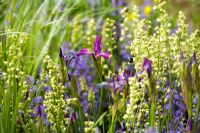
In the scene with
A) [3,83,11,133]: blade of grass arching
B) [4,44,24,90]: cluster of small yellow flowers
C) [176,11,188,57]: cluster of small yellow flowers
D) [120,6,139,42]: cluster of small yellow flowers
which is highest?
[120,6,139,42]: cluster of small yellow flowers

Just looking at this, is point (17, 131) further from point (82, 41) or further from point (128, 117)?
point (82, 41)

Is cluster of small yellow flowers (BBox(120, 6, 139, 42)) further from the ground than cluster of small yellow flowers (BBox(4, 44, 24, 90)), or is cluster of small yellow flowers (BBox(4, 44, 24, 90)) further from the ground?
cluster of small yellow flowers (BBox(120, 6, 139, 42))

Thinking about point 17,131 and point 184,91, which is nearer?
point 184,91

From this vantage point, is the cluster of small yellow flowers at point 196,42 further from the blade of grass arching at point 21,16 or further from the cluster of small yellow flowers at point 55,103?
the blade of grass arching at point 21,16

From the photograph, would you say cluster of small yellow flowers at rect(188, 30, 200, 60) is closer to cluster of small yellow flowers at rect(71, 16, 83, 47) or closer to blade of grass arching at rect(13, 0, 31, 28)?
blade of grass arching at rect(13, 0, 31, 28)

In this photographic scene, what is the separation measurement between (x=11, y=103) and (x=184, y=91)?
A: 0.74 metres

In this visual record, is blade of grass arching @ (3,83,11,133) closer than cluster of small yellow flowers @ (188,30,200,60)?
Yes

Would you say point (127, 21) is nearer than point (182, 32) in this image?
No

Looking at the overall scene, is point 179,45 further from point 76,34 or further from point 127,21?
point 76,34

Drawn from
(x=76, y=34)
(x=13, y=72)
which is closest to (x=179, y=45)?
(x=13, y=72)

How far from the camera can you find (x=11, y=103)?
2033mm

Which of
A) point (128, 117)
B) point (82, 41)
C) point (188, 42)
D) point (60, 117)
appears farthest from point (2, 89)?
point (82, 41)

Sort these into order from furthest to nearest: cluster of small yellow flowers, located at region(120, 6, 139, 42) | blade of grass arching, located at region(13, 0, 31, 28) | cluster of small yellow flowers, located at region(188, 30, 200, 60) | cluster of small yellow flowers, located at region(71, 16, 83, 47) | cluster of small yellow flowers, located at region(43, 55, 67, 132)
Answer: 1. cluster of small yellow flowers, located at region(71, 16, 83, 47)
2. cluster of small yellow flowers, located at region(120, 6, 139, 42)
3. blade of grass arching, located at region(13, 0, 31, 28)
4. cluster of small yellow flowers, located at region(188, 30, 200, 60)
5. cluster of small yellow flowers, located at region(43, 55, 67, 132)

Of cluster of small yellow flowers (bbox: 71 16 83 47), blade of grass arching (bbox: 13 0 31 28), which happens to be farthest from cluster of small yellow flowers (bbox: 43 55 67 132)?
cluster of small yellow flowers (bbox: 71 16 83 47)
